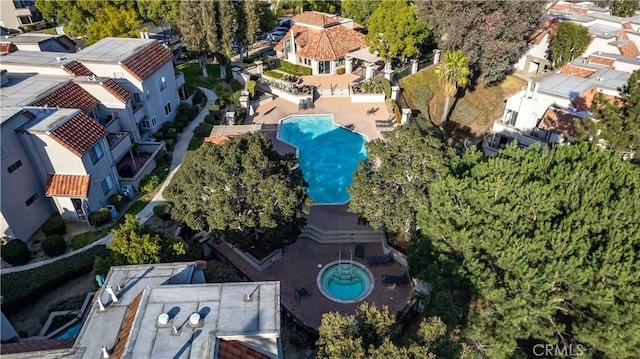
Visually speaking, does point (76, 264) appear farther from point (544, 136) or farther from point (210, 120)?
point (544, 136)

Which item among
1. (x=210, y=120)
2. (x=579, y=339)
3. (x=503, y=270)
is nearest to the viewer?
(x=579, y=339)

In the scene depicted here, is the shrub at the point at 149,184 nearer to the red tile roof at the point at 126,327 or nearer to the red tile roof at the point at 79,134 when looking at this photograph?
the red tile roof at the point at 79,134

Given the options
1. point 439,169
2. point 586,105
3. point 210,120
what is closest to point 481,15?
point 586,105

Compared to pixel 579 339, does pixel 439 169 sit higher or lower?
A: higher

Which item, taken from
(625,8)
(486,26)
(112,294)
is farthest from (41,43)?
(625,8)

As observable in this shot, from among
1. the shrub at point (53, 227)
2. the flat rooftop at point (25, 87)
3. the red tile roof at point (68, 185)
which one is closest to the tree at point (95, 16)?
the flat rooftop at point (25, 87)

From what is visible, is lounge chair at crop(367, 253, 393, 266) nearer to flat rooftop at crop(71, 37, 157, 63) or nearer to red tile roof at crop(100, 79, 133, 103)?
red tile roof at crop(100, 79, 133, 103)

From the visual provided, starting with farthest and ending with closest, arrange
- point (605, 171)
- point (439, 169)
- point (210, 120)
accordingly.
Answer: point (210, 120)
point (439, 169)
point (605, 171)
